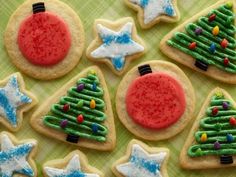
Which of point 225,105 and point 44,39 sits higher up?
point 44,39

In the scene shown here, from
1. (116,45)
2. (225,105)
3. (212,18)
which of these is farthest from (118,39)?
(225,105)

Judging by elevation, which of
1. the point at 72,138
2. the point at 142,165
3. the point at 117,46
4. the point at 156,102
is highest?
the point at 117,46

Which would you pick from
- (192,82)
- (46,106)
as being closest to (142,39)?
(192,82)

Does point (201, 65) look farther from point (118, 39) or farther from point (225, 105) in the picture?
point (118, 39)

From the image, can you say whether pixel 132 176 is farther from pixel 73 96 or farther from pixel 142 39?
pixel 142 39

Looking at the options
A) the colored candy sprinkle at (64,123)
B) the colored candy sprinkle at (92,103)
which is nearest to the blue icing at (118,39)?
the colored candy sprinkle at (92,103)
